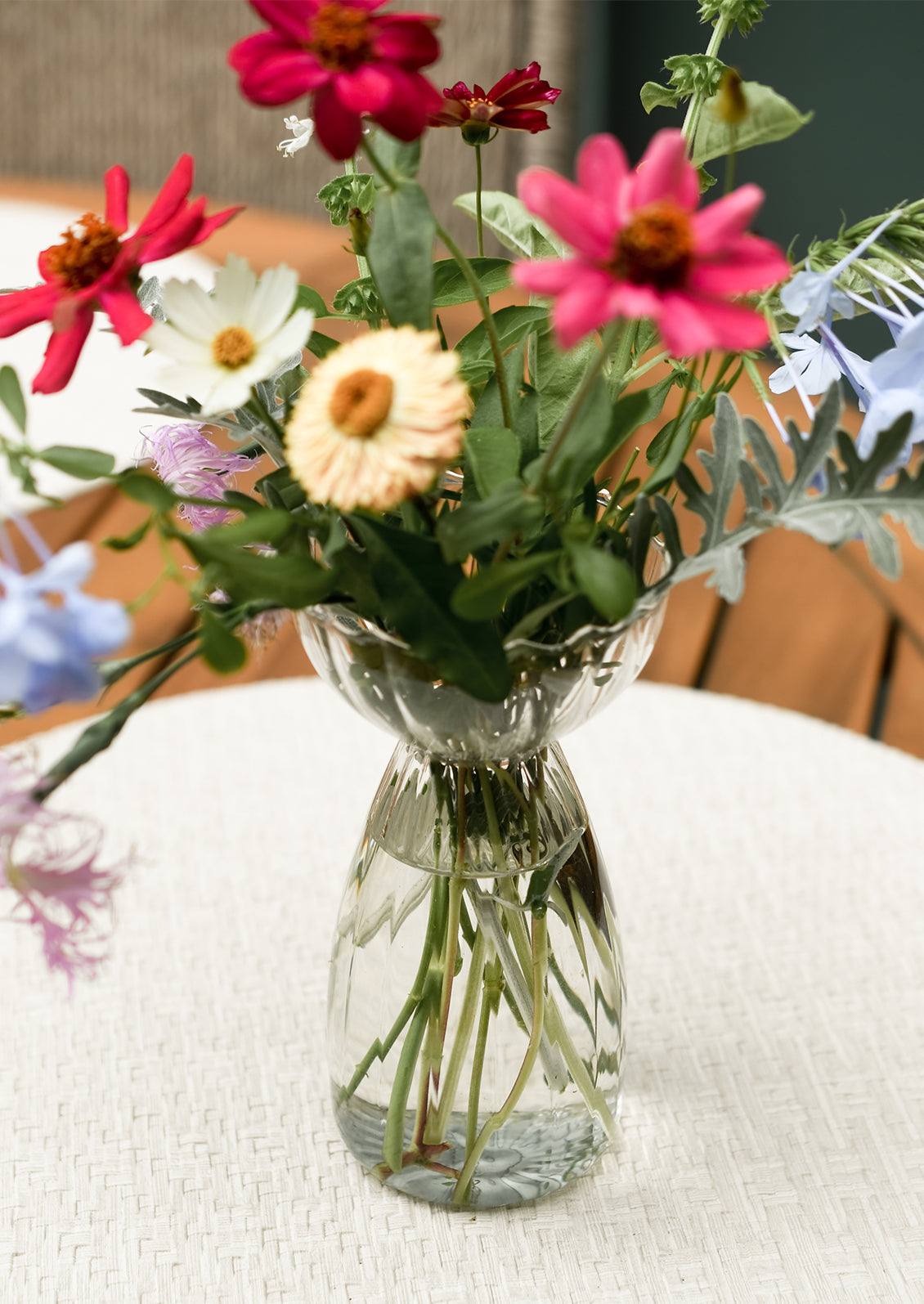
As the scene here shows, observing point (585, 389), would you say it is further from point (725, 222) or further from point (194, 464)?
point (194, 464)

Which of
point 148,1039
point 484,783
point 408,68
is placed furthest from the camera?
point 148,1039

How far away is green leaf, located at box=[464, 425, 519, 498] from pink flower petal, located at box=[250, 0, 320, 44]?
0.10 metres

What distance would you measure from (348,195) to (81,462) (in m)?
0.12

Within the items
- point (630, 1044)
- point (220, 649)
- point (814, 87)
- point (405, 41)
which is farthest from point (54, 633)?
point (814, 87)

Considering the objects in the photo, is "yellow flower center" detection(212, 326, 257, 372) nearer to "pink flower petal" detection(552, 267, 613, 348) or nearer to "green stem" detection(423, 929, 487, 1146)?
"pink flower petal" detection(552, 267, 613, 348)

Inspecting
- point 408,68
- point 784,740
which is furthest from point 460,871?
point 784,740

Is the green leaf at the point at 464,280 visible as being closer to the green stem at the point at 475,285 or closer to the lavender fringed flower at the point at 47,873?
the green stem at the point at 475,285

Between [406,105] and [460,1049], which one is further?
[460,1049]

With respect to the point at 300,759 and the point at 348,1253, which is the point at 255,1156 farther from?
the point at 300,759

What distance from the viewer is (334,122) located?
0.90 ft

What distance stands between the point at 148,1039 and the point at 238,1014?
0.04m

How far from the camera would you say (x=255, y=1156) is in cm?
48

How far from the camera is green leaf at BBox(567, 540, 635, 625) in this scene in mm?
296

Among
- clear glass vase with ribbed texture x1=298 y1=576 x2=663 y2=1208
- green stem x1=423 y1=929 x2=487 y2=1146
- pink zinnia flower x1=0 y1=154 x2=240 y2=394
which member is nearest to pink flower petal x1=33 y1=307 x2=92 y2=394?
pink zinnia flower x1=0 y1=154 x2=240 y2=394
